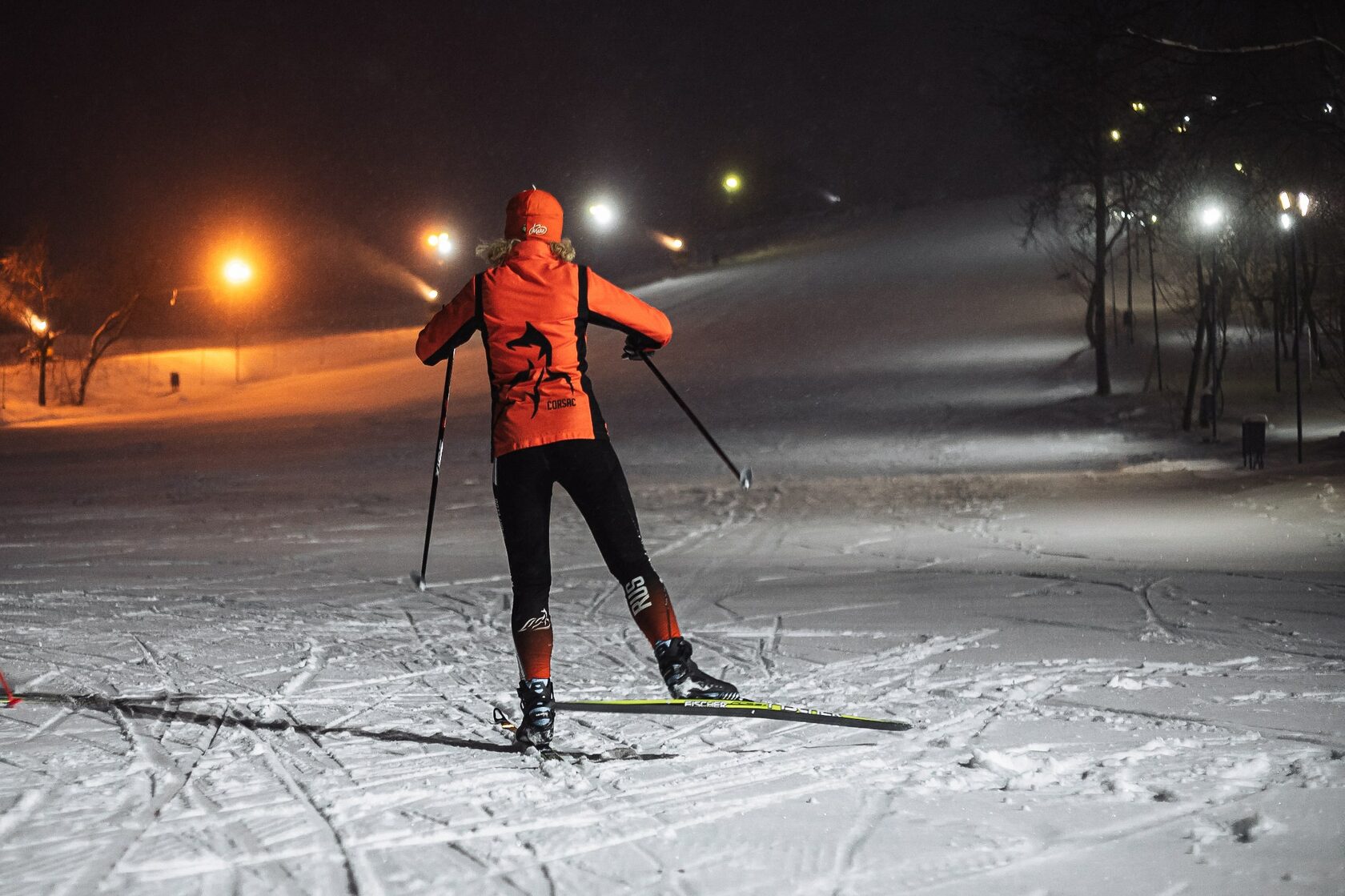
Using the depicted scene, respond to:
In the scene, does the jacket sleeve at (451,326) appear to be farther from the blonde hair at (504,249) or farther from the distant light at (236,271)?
the distant light at (236,271)

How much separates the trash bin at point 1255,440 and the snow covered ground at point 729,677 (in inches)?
29.0

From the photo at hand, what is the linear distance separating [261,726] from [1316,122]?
10.6m

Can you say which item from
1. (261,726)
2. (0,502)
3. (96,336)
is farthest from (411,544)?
(96,336)

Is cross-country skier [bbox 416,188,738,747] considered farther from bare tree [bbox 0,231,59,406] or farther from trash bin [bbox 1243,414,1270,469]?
bare tree [bbox 0,231,59,406]

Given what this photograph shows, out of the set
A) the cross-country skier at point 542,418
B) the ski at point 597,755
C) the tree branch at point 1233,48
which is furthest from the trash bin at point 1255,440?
the ski at point 597,755

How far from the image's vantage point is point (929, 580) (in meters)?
8.29

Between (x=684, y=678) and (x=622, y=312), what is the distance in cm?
136

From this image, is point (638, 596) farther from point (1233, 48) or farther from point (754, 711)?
point (1233, 48)

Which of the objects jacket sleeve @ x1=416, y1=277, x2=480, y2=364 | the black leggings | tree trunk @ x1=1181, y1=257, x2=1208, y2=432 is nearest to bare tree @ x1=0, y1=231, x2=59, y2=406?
tree trunk @ x1=1181, y1=257, x2=1208, y2=432

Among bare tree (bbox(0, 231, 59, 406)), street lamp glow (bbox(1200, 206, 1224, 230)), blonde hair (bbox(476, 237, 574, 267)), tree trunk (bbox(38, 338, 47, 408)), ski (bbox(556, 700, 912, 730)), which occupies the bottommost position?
ski (bbox(556, 700, 912, 730))

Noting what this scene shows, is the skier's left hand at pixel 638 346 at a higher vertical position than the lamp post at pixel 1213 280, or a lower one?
lower

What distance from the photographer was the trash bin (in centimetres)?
1562

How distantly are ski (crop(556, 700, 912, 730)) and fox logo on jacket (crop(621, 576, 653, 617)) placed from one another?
1.16ft

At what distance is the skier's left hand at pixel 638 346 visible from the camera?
189 inches
